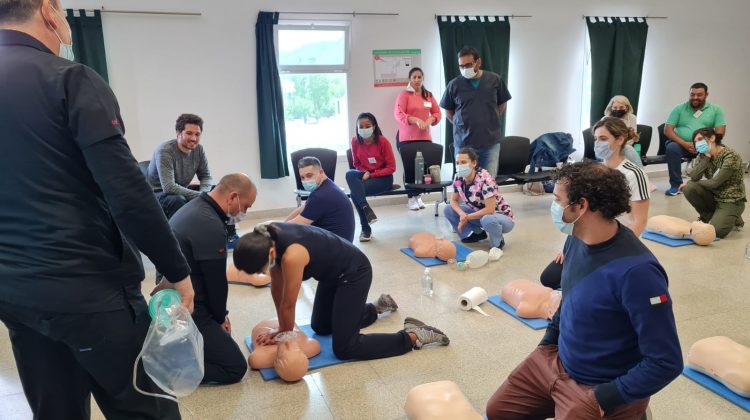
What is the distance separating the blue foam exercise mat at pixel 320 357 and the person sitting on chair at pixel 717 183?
3.86m

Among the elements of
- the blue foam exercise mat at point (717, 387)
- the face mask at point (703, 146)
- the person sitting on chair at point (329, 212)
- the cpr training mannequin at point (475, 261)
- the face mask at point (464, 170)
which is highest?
the face mask at point (703, 146)

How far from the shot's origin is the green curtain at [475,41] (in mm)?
6512

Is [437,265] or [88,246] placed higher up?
[88,246]

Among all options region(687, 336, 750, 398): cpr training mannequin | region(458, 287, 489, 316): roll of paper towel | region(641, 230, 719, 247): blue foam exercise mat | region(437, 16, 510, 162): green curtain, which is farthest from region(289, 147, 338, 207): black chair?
region(687, 336, 750, 398): cpr training mannequin

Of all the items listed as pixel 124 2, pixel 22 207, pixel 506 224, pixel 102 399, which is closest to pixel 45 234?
pixel 22 207

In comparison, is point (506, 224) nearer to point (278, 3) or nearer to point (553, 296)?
point (553, 296)

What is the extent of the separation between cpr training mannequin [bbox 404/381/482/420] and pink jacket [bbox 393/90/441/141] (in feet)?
13.7

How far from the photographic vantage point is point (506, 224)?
4656mm

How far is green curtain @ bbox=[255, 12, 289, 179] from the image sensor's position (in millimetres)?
5805

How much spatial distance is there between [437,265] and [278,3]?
3.51 meters

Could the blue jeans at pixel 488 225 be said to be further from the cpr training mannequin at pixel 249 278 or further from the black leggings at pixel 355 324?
the black leggings at pixel 355 324

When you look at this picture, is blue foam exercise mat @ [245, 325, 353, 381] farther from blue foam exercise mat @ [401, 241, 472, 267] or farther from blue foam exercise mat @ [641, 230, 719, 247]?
blue foam exercise mat @ [641, 230, 719, 247]

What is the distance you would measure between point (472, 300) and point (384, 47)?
12.9ft

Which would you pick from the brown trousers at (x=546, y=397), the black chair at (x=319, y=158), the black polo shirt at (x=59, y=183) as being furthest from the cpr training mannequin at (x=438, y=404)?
the black chair at (x=319, y=158)
